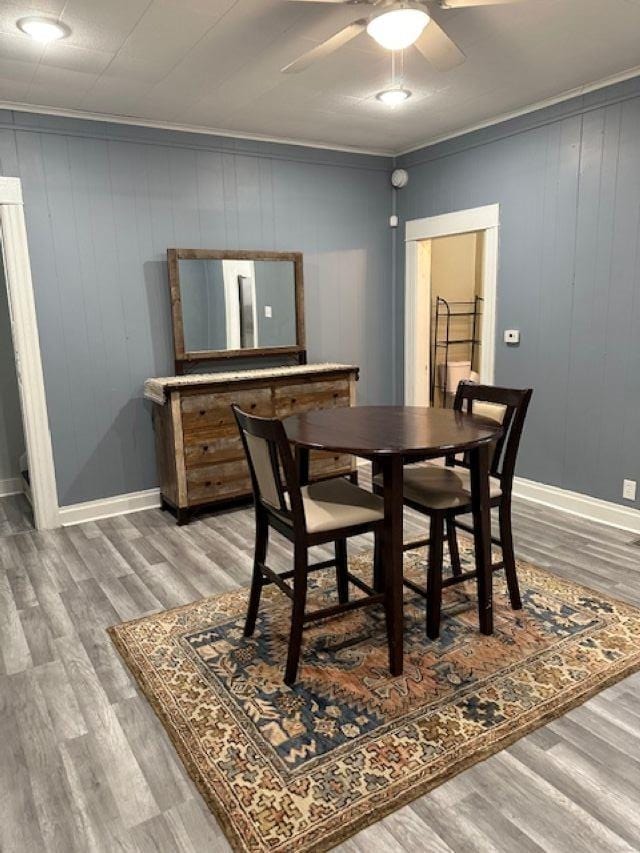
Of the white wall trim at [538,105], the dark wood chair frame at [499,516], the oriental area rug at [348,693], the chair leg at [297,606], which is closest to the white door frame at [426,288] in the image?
the white wall trim at [538,105]

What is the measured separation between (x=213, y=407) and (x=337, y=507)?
184cm

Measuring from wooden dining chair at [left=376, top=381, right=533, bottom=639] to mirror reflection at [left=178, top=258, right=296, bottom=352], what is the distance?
1946 mm

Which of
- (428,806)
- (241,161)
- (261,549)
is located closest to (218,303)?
(241,161)

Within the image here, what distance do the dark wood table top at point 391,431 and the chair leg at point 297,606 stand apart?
15.5 inches

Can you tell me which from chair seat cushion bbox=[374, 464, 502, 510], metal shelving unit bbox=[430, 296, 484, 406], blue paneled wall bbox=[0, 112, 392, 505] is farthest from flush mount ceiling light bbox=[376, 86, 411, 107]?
metal shelving unit bbox=[430, 296, 484, 406]

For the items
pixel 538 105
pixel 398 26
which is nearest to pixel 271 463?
pixel 398 26

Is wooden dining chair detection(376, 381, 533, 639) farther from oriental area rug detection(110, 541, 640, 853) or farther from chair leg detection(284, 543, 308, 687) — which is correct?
chair leg detection(284, 543, 308, 687)

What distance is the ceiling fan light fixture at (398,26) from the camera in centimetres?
202

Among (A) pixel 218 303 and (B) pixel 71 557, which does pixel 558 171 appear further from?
(B) pixel 71 557

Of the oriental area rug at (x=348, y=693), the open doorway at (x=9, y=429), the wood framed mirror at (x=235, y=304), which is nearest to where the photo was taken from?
the oriental area rug at (x=348, y=693)

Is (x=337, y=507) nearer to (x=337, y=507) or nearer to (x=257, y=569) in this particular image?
(x=337, y=507)

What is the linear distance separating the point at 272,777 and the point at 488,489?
1300 mm

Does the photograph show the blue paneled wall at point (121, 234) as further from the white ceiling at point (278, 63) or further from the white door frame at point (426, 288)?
the white door frame at point (426, 288)

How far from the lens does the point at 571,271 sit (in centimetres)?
379
